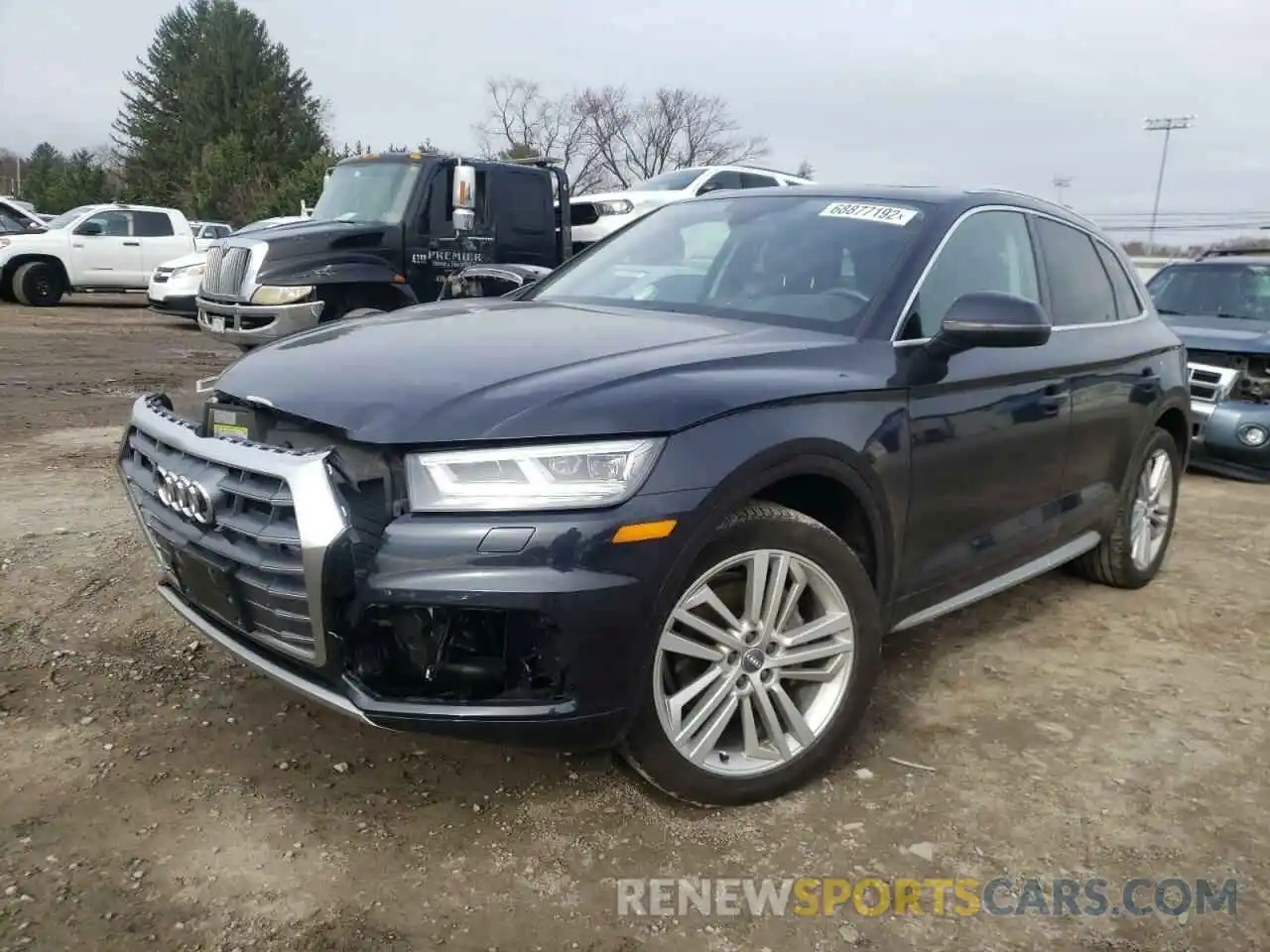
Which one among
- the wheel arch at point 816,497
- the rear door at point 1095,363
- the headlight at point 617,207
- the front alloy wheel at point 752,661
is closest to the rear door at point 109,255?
the headlight at point 617,207

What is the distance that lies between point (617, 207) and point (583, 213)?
629 mm

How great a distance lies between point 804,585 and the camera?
8.91 feet

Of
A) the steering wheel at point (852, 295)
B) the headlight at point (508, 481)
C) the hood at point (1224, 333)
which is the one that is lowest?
the hood at point (1224, 333)

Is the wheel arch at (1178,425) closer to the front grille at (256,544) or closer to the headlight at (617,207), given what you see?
the front grille at (256,544)

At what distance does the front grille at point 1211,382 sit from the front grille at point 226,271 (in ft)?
23.4

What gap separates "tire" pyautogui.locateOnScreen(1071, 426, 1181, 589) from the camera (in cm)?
441

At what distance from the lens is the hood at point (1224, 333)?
721 cm

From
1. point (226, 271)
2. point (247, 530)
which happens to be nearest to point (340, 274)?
point (226, 271)

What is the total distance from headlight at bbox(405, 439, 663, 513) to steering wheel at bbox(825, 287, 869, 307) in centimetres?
123

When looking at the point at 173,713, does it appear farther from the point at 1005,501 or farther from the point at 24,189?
the point at 24,189

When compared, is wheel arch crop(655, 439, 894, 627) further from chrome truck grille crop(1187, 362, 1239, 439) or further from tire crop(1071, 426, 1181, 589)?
chrome truck grille crop(1187, 362, 1239, 439)

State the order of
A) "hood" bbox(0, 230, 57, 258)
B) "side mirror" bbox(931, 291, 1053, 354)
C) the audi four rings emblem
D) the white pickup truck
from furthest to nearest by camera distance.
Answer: the white pickup truck
"hood" bbox(0, 230, 57, 258)
"side mirror" bbox(931, 291, 1053, 354)
the audi four rings emblem

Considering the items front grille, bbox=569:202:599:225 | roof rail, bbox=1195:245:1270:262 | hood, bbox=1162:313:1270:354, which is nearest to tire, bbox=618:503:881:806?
hood, bbox=1162:313:1270:354

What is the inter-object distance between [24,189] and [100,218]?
46.7 meters
